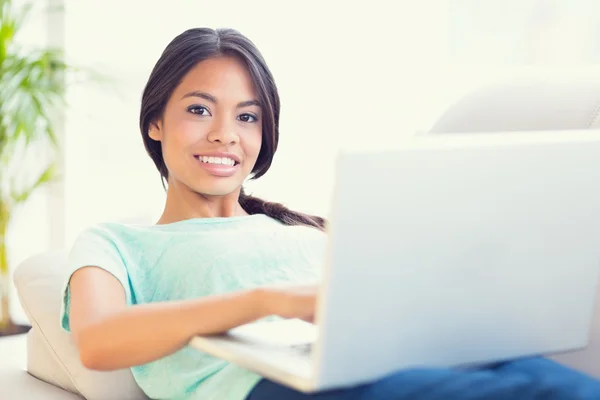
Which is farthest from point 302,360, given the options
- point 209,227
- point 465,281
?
point 209,227

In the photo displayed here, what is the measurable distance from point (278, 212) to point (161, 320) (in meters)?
0.67

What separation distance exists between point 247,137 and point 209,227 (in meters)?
0.20

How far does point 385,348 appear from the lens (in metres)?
1.09

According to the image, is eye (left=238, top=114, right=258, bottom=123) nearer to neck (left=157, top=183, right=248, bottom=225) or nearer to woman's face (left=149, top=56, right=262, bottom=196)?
woman's face (left=149, top=56, right=262, bottom=196)

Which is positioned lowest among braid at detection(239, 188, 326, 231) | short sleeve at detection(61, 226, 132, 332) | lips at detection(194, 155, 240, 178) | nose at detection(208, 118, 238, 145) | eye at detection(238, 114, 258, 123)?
short sleeve at detection(61, 226, 132, 332)

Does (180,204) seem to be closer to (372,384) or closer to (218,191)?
(218,191)

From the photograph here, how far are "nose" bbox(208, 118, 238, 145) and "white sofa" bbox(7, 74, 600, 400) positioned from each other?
392mm

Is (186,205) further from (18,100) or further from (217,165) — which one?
(18,100)

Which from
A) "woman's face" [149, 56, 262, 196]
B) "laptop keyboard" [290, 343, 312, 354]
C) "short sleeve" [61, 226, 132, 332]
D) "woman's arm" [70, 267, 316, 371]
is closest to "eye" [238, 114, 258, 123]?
"woman's face" [149, 56, 262, 196]

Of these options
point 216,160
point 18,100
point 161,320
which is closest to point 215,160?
point 216,160

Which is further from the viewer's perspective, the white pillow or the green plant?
the green plant

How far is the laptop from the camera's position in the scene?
1022 mm

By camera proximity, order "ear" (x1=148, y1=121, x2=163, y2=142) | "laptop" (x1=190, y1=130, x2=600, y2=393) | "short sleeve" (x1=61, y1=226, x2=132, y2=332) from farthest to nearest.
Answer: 1. "ear" (x1=148, y1=121, x2=163, y2=142)
2. "short sleeve" (x1=61, y1=226, x2=132, y2=332)
3. "laptop" (x1=190, y1=130, x2=600, y2=393)

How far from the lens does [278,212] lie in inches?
76.8
